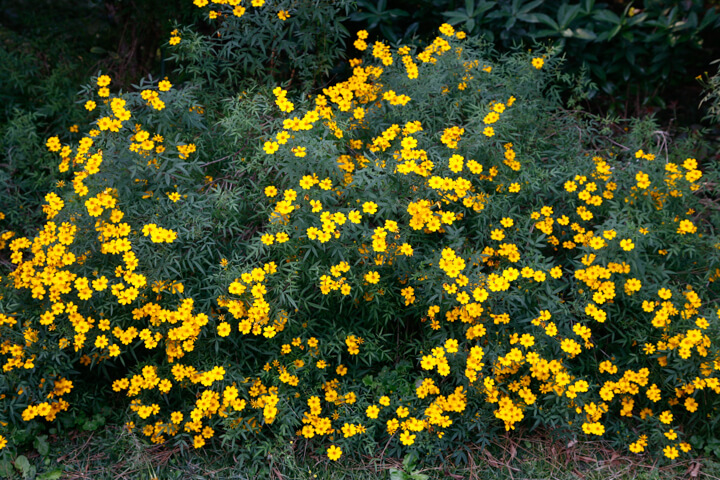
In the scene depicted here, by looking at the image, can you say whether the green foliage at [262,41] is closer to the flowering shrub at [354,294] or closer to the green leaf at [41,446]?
the flowering shrub at [354,294]

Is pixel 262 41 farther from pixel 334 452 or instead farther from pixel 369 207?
pixel 334 452

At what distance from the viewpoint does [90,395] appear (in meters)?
3.29

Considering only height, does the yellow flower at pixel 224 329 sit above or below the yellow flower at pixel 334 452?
above

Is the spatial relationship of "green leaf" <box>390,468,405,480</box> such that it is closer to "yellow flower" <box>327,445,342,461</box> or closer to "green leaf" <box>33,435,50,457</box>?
"yellow flower" <box>327,445,342,461</box>

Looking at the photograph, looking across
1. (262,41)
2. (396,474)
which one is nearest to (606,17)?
(262,41)

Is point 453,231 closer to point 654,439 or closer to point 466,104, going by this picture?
point 466,104

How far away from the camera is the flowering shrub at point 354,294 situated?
301 centimetres

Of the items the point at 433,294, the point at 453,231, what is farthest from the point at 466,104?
the point at 433,294

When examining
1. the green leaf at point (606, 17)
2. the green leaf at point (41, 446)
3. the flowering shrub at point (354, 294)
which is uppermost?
the green leaf at point (606, 17)

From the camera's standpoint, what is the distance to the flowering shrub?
3006 millimetres

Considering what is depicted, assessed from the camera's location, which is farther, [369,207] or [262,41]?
[262,41]

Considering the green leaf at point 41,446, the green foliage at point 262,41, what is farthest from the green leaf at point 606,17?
the green leaf at point 41,446

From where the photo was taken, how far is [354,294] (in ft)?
10.3

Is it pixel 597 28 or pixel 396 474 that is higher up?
pixel 597 28
